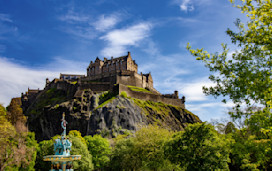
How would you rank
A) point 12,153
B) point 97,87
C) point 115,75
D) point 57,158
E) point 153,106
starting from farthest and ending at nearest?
point 115,75 < point 97,87 < point 153,106 < point 12,153 < point 57,158

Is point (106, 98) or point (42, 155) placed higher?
point (106, 98)

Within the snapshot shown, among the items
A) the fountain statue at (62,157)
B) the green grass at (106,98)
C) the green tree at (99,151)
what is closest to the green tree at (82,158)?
the green tree at (99,151)

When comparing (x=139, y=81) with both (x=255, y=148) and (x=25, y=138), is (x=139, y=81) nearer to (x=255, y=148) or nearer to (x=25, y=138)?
(x=25, y=138)

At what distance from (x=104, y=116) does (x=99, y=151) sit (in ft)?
51.9

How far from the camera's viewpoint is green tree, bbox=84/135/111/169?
3966cm

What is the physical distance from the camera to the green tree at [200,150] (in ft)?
71.9

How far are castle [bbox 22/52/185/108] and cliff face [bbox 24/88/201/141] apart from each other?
2624mm

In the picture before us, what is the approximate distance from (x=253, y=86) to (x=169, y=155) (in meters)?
17.2

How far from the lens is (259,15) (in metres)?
11.4

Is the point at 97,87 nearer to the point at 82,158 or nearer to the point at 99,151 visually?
the point at 99,151

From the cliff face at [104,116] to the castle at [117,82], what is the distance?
2.62 meters

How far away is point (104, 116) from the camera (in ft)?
187

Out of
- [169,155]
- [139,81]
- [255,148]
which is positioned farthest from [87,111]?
[255,148]

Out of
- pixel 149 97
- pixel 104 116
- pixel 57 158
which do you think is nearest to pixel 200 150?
pixel 57 158
